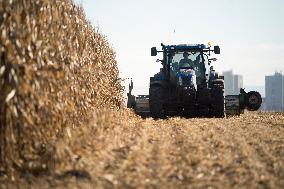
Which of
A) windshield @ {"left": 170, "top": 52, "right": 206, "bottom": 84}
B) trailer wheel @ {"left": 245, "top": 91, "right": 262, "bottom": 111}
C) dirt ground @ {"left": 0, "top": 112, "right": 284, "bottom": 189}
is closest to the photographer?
dirt ground @ {"left": 0, "top": 112, "right": 284, "bottom": 189}

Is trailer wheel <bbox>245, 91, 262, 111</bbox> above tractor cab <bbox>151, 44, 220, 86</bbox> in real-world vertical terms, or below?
below

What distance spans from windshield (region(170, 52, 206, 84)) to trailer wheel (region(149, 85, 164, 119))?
3.93ft

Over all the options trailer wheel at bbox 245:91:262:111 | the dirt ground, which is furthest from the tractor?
the dirt ground

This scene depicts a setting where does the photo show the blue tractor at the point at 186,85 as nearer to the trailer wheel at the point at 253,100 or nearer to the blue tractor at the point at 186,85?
the blue tractor at the point at 186,85

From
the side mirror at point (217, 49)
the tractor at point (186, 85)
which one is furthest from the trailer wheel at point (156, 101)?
the side mirror at point (217, 49)

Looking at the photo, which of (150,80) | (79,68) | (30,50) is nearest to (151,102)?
(150,80)

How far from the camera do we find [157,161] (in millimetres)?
5492

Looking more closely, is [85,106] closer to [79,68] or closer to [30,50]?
[79,68]

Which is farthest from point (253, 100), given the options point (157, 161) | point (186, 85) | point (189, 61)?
point (157, 161)

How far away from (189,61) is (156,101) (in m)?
1.94

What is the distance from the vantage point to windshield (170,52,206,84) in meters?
14.2

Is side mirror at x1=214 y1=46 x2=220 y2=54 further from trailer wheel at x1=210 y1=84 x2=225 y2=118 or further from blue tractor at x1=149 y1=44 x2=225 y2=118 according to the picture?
trailer wheel at x1=210 y1=84 x2=225 y2=118

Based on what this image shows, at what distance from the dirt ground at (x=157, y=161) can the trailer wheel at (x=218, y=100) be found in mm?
5579

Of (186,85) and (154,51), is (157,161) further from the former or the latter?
(154,51)
